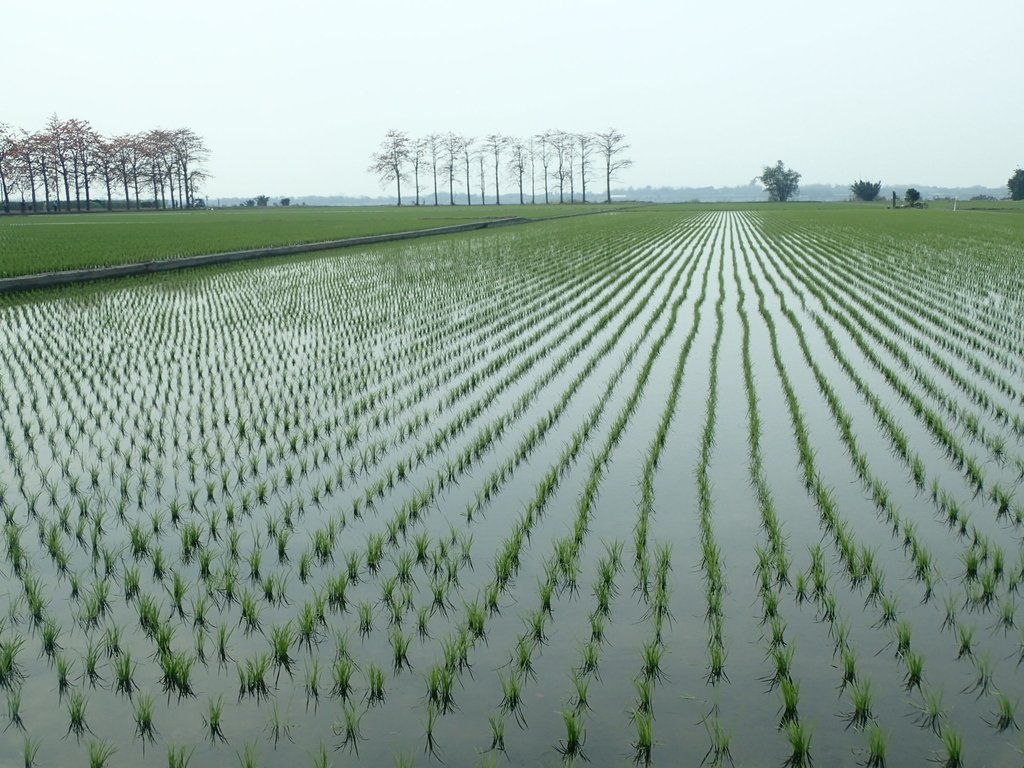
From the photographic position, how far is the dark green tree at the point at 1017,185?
247 ft

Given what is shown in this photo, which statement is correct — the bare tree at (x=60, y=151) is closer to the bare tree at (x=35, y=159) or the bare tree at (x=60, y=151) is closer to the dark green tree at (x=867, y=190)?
the bare tree at (x=35, y=159)

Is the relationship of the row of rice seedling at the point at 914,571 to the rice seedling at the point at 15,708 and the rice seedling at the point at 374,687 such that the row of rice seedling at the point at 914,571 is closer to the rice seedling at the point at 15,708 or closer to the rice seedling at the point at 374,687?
the rice seedling at the point at 374,687

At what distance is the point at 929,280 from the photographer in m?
16.5

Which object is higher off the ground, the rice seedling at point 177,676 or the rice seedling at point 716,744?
the rice seedling at point 177,676

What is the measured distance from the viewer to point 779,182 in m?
107

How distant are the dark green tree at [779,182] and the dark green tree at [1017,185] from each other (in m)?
32.2

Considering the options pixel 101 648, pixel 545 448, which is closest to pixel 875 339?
pixel 545 448

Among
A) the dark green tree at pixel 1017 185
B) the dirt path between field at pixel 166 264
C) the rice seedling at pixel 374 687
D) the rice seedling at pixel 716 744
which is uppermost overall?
the dark green tree at pixel 1017 185

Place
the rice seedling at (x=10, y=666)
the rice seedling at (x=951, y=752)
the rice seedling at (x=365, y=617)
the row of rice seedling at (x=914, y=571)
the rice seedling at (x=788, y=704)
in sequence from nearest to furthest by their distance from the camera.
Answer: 1. the rice seedling at (x=951, y=752)
2. the rice seedling at (x=788, y=704)
3. the row of rice seedling at (x=914, y=571)
4. the rice seedling at (x=10, y=666)
5. the rice seedling at (x=365, y=617)

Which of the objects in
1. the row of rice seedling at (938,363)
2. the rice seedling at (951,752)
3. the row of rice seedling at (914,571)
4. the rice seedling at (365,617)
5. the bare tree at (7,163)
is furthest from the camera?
the bare tree at (7,163)

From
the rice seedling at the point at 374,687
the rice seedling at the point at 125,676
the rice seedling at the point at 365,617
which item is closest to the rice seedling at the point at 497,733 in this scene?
the rice seedling at the point at 374,687

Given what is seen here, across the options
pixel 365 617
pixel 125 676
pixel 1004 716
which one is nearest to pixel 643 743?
pixel 1004 716

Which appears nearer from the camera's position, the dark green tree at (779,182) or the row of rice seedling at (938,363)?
the row of rice seedling at (938,363)

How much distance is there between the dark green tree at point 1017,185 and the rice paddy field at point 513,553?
7650 centimetres
